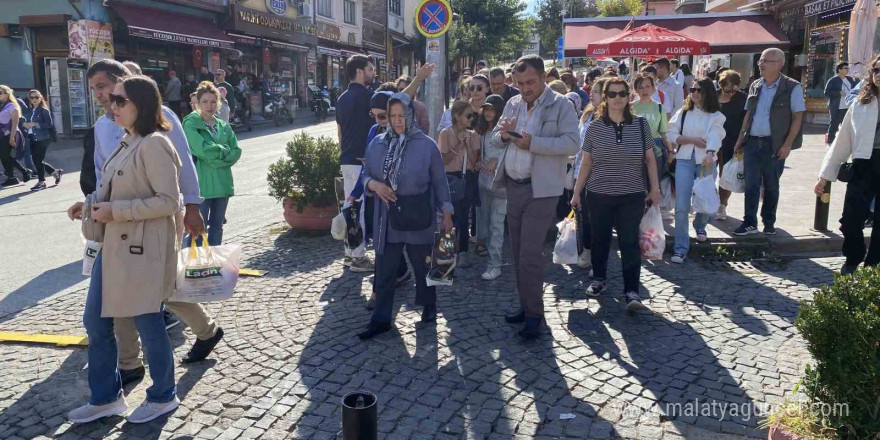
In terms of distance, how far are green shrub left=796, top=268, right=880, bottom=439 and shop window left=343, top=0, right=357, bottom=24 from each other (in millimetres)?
39743

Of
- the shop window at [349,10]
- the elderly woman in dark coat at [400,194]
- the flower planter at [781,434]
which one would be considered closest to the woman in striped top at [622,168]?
the elderly woman in dark coat at [400,194]

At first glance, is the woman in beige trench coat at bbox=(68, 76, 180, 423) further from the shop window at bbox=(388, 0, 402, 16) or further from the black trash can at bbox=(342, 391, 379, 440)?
the shop window at bbox=(388, 0, 402, 16)

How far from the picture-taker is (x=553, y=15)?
223 feet

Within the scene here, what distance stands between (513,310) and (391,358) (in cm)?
130

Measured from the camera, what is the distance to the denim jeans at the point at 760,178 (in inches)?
284

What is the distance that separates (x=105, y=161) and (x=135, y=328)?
1.00m

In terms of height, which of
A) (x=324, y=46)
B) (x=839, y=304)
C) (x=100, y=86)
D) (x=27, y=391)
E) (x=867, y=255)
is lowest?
(x=27, y=391)

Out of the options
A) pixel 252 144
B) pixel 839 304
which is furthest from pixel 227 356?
pixel 252 144

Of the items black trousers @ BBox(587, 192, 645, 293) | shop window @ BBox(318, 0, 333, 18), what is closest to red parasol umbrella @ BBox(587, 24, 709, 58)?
black trousers @ BBox(587, 192, 645, 293)

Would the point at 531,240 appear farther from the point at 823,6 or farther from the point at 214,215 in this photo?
the point at 823,6

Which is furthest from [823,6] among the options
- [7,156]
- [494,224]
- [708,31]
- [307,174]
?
[7,156]

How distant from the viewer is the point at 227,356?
4.53m

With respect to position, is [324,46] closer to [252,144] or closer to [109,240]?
[252,144]

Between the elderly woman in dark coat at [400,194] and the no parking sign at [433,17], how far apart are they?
4.84 m
